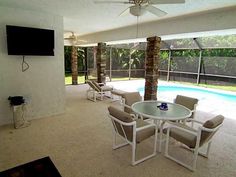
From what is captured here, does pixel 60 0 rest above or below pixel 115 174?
above

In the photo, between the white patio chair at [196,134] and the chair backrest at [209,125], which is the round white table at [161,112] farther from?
the chair backrest at [209,125]

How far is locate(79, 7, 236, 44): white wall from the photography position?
3.36m

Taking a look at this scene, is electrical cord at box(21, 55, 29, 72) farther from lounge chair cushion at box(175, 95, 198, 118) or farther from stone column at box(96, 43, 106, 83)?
stone column at box(96, 43, 106, 83)

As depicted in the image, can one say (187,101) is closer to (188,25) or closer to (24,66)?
(188,25)

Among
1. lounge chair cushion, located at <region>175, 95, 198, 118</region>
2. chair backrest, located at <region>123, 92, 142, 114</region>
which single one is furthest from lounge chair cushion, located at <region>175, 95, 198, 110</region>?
chair backrest, located at <region>123, 92, 142, 114</region>

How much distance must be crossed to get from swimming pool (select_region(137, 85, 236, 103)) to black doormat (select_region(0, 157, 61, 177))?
6062mm

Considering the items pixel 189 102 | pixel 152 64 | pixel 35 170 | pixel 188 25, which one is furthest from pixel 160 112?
pixel 188 25

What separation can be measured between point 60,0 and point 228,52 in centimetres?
902

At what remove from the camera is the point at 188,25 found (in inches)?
155

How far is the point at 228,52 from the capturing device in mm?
8641

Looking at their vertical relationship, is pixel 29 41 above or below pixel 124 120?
above

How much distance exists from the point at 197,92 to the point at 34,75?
7.45m

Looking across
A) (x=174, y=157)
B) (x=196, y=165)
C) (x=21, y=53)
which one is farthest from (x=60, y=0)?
(x=196, y=165)

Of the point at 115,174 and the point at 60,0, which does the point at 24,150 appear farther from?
the point at 60,0
